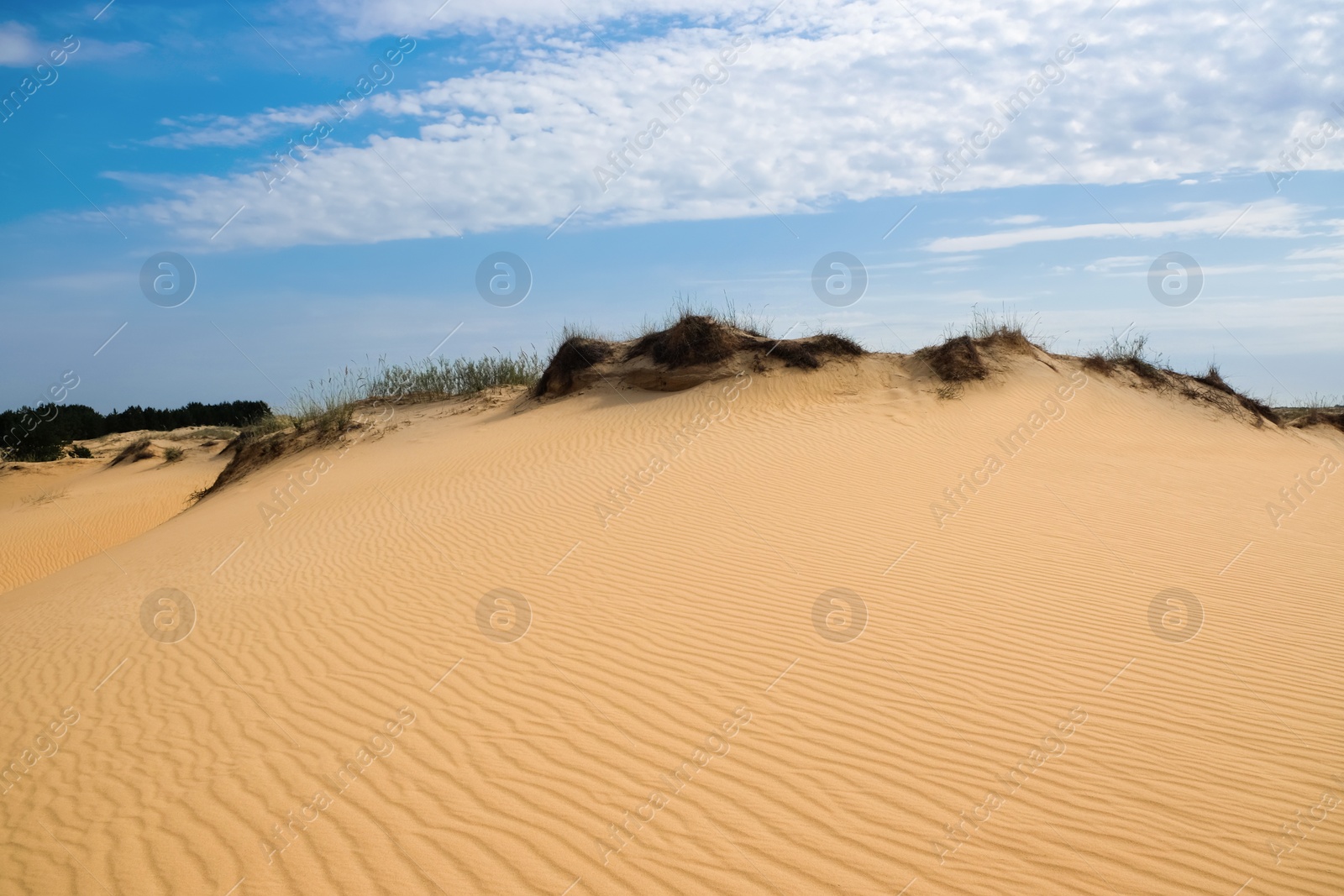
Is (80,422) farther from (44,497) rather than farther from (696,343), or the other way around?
(696,343)

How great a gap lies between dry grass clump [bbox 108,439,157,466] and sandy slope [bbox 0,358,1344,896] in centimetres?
1645

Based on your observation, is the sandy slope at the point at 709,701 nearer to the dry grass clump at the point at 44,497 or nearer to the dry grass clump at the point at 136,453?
the dry grass clump at the point at 44,497

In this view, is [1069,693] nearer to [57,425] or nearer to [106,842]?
[106,842]

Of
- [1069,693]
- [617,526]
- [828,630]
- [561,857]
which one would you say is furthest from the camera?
[617,526]

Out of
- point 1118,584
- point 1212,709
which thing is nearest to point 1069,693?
point 1212,709

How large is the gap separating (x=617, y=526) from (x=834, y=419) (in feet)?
22.5

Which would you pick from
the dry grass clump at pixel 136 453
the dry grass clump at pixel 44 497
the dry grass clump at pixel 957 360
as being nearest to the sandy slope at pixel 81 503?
the dry grass clump at pixel 44 497

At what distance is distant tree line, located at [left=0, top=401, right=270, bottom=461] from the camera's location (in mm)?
27672

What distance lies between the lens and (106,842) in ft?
13.3

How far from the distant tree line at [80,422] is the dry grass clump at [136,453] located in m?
2.49

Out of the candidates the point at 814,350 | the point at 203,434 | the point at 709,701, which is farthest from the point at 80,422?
the point at 709,701

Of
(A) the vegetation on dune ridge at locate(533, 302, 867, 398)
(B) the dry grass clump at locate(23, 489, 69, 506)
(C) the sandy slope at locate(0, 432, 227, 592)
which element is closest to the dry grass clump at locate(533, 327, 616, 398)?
(A) the vegetation on dune ridge at locate(533, 302, 867, 398)

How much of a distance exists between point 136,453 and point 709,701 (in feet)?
88.6

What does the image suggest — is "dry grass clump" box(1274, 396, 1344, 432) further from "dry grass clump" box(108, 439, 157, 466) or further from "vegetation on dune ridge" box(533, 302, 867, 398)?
"dry grass clump" box(108, 439, 157, 466)
